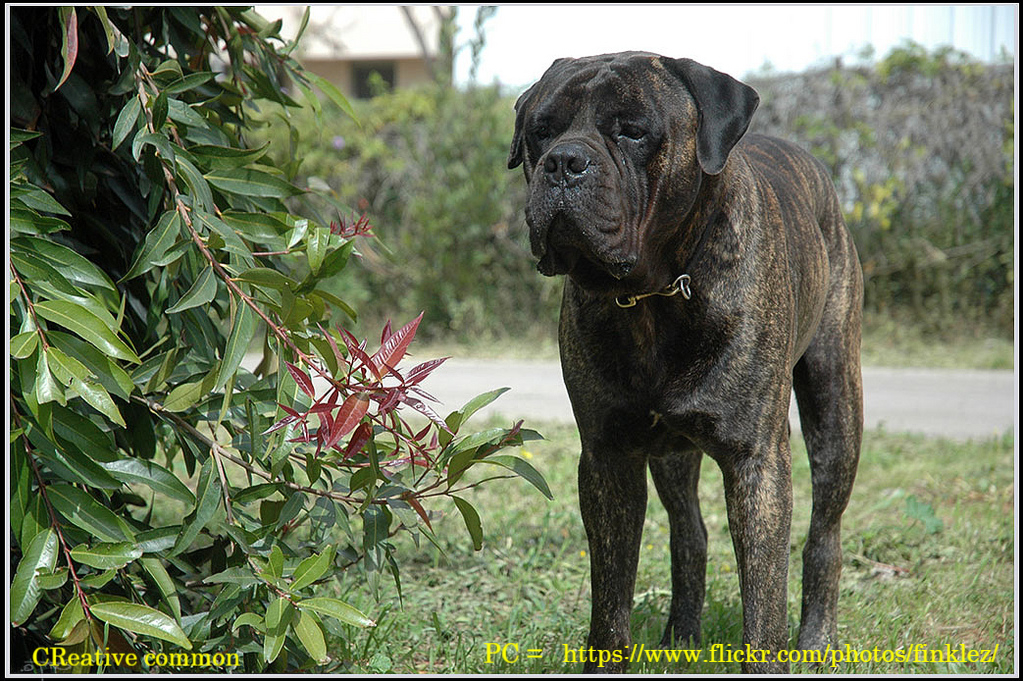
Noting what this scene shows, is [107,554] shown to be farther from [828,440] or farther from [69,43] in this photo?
[828,440]

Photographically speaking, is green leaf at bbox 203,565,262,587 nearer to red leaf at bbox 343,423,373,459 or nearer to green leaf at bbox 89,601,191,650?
green leaf at bbox 89,601,191,650

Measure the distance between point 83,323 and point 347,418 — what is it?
0.58 meters

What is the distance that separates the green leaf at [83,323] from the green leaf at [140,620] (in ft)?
1.96

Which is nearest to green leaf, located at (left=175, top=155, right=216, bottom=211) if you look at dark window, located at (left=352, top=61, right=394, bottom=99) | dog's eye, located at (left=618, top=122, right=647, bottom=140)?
dog's eye, located at (left=618, top=122, right=647, bottom=140)


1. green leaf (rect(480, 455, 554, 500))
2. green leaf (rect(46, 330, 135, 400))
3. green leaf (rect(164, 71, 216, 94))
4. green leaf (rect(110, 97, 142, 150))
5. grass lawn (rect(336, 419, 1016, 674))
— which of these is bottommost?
grass lawn (rect(336, 419, 1016, 674))

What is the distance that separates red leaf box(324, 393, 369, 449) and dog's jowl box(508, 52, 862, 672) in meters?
0.57

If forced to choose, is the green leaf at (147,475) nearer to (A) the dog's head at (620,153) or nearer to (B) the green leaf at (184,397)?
(B) the green leaf at (184,397)

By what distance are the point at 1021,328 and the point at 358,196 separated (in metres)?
8.47

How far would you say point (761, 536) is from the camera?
2.45 meters

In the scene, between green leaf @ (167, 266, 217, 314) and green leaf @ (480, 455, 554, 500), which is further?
green leaf @ (480, 455, 554, 500)

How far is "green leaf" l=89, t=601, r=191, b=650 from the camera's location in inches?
82.8

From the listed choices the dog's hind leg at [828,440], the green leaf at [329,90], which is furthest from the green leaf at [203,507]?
the dog's hind leg at [828,440]

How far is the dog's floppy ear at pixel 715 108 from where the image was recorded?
7.39 feet

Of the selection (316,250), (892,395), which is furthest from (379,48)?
(316,250)
